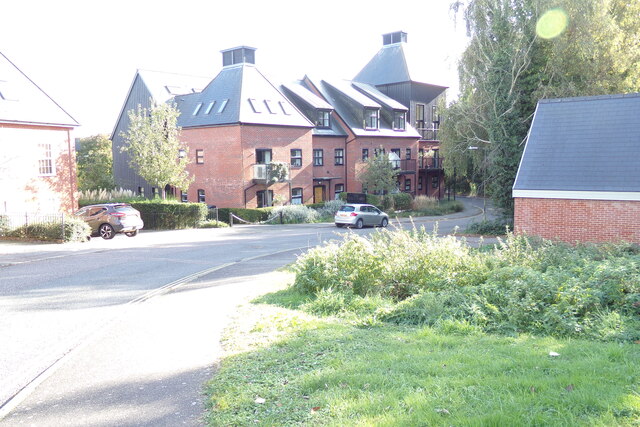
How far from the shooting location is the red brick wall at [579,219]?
1727cm

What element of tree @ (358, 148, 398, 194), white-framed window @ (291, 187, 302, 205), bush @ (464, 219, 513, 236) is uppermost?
tree @ (358, 148, 398, 194)

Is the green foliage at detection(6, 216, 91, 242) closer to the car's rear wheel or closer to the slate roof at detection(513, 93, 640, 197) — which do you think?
the car's rear wheel

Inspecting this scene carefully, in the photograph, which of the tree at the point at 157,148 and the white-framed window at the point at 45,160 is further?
the tree at the point at 157,148

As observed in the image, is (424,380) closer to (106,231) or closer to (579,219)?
(579,219)

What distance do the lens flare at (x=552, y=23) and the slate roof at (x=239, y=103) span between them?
59.3ft

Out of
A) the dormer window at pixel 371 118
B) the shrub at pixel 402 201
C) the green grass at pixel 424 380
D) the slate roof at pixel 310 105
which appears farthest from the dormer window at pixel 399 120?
the green grass at pixel 424 380

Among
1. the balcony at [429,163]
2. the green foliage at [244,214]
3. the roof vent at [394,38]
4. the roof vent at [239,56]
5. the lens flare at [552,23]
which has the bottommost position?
the green foliage at [244,214]

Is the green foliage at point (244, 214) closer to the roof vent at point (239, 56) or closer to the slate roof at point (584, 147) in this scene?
the roof vent at point (239, 56)

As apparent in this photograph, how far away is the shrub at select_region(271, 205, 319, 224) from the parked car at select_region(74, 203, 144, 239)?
11.8 meters

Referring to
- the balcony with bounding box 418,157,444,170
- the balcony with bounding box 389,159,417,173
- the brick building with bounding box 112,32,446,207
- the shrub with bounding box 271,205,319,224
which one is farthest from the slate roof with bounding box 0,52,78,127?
the balcony with bounding box 418,157,444,170

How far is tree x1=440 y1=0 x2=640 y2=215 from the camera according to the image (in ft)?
82.9

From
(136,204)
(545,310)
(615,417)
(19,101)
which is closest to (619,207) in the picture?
(545,310)

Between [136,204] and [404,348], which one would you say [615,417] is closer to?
[404,348]

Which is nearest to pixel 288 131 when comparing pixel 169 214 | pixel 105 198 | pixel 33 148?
pixel 169 214
